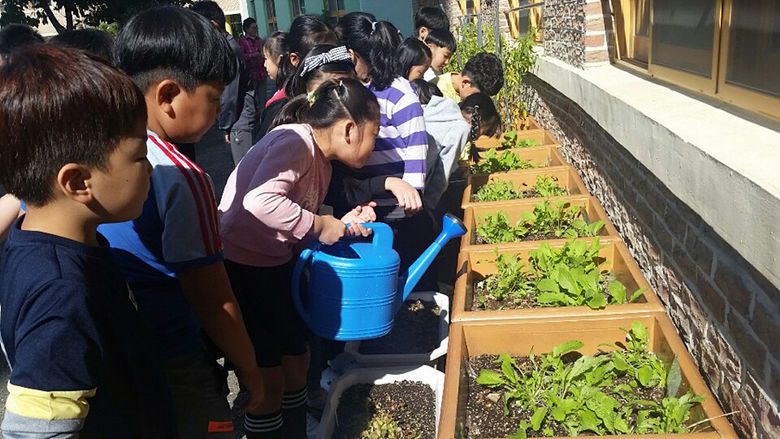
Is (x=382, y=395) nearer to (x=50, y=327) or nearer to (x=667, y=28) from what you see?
(x=50, y=327)

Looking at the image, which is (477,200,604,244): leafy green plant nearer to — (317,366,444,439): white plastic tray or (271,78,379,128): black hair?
(317,366,444,439): white plastic tray

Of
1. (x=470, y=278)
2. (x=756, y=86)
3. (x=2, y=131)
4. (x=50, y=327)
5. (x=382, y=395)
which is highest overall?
(x=2, y=131)

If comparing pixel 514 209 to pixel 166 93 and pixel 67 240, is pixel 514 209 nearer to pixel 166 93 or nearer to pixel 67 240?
pixel 166 93

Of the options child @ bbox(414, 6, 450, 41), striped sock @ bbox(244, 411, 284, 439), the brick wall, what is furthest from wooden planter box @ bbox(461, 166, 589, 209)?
child @ bbox(414, 6, 450, 41)

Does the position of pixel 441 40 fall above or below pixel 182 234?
above

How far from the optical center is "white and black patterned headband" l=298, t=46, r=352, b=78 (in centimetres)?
252

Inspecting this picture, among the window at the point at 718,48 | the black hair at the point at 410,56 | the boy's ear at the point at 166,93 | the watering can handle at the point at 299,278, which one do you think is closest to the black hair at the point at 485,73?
the black hair at the point at 410,56

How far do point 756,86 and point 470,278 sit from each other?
4.21 feet

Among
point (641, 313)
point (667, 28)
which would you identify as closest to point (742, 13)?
point (667, 28)

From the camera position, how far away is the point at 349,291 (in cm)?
188

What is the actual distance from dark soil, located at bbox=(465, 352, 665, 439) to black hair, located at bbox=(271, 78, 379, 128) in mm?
948

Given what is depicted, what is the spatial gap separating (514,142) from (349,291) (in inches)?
121


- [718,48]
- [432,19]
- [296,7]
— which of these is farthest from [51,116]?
[296,7]

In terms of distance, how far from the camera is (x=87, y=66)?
1.03 metres
